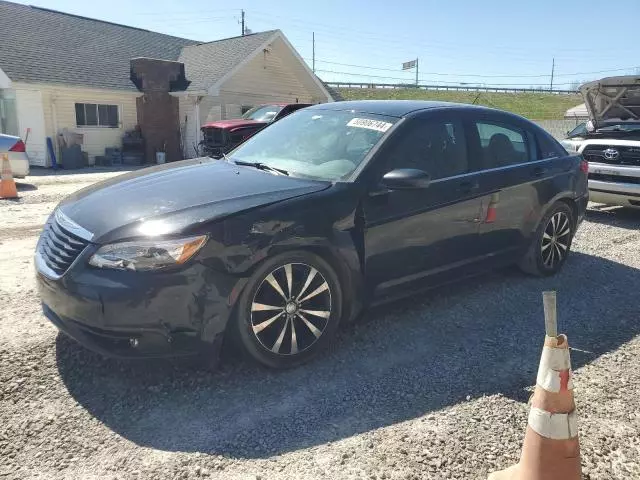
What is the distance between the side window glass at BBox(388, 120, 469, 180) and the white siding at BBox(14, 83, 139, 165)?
16690 millimetres

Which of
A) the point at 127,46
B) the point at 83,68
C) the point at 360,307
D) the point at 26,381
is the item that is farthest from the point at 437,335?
the point at 127,46

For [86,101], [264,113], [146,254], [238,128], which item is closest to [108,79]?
[86,101]

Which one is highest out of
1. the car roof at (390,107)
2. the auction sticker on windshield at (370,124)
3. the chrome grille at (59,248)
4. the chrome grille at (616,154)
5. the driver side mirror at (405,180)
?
the car roof at (390,107)

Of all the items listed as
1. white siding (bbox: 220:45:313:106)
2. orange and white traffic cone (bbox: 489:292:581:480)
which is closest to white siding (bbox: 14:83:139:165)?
white siding (bbox: 220:45:313:106)

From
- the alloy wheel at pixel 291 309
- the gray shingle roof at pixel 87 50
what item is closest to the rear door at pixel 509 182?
the alloy wheel at pixel 291 309

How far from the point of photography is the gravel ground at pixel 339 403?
256 centimetres

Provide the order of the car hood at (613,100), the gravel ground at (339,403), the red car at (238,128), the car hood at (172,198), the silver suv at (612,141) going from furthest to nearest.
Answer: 1. the red car at (238,128)
2. the car hood at (613,100)
3. the silver suv at (612,141)
4. the car hood at (172,198)
5. the gravel ground at (339,403)

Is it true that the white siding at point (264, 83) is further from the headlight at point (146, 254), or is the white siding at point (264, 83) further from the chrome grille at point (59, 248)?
the headlight at point (146, 254)

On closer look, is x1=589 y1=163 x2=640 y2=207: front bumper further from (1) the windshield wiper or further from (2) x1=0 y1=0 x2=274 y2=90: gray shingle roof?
(2) x1=0 y1=0 x2=274 y2=90: gray shingle roof

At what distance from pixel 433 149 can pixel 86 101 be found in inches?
707

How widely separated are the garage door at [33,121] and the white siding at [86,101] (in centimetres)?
15

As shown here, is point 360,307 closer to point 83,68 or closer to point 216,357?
point 216,357

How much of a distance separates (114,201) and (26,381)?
1197 mm

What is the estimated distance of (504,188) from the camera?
183 inches
